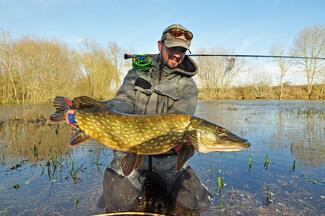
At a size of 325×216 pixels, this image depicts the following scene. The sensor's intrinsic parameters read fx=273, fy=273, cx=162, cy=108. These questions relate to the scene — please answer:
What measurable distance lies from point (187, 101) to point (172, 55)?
1.87 feet

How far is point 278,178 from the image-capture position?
432 centimetres

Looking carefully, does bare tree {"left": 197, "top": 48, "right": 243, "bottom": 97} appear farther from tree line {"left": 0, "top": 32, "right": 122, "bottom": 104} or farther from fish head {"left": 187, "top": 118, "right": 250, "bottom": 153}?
fish head {"left": 187, "top": 118, "right": 250, "bottom": 153}

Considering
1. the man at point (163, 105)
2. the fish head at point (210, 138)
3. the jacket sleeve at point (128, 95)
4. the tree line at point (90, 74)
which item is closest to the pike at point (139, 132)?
the fish head at point (210, 138)

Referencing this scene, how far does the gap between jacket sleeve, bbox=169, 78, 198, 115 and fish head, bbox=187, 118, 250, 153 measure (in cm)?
54


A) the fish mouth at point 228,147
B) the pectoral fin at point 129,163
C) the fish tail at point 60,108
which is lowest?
the pectoral fin at point 129,163

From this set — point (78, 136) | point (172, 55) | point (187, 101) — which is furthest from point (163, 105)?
point (78, 136)

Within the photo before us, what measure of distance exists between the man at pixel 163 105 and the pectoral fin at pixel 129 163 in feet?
1.23

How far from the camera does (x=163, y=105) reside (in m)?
3.24

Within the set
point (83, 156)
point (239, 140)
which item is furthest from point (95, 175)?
point (239, 140)

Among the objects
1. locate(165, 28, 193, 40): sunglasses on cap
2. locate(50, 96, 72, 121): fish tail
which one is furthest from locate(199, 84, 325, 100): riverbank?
locate(50, 96, 72, 121): fish tail

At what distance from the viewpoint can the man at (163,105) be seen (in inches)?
115

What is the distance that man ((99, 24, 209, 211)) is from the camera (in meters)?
2.91

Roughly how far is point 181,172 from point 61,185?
6.37 feet

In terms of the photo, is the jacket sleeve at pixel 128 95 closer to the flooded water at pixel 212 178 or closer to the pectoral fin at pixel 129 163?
the pectoral fin at pixel 129 163
